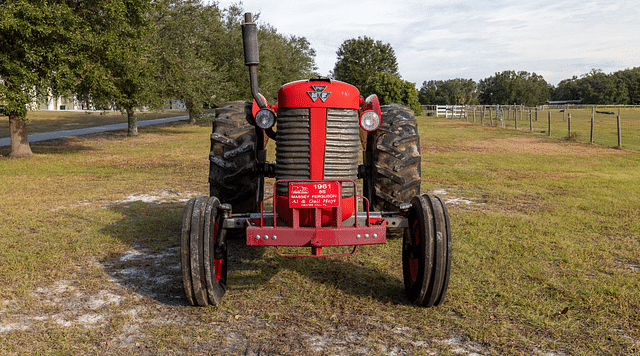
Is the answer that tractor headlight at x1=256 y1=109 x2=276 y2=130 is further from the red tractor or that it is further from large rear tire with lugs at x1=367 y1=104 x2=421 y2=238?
large rear tire with lugs at x1=367 y1=104 x2=421 y2=238

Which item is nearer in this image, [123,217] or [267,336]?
[267,336]

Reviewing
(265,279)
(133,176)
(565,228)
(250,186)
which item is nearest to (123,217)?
(250,186)

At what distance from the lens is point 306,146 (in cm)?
462

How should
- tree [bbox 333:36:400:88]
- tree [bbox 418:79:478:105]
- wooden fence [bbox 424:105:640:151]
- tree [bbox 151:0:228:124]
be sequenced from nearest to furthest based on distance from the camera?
wooden fence [bbox 424:105:640:151] < tree [bbox 151:0:228:124] < tree [bbox 333:36:400:88] < tree [bbox 418:79:478:105]

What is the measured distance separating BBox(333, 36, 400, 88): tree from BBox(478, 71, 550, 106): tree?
4188 cm

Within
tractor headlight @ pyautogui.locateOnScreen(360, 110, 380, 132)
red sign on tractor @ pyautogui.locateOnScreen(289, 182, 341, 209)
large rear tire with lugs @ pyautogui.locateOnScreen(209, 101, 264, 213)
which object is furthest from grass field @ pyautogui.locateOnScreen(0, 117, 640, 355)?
tractor headlight @ pyautogui.locateOnScreen(360, 110, 380, 132)

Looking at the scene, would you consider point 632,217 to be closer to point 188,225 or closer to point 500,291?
point 500,291

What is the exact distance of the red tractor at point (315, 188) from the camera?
4.07 meters

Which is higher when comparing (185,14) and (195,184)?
(185,14)

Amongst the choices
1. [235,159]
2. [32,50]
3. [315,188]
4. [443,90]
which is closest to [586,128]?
[32,50]

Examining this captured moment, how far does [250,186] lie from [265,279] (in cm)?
117

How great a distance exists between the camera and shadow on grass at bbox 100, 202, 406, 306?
4.73m

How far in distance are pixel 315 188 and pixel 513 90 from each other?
382ft

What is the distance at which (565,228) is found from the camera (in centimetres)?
691
